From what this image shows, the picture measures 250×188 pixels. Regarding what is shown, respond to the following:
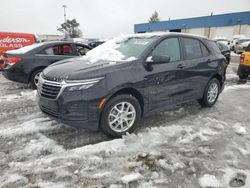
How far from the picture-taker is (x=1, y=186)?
2514 millimetres

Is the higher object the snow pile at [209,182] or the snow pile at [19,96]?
the snow pile at [19,96]

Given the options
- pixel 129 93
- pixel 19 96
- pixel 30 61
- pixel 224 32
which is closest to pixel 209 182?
pixel 129 93

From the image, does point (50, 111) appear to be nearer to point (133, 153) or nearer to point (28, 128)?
point (28, 128)

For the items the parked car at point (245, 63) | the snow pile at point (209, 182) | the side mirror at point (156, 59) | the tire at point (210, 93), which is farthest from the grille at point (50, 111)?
the parked car at point (245, 63)

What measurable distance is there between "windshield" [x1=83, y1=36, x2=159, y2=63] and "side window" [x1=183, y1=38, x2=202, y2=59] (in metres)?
0.82

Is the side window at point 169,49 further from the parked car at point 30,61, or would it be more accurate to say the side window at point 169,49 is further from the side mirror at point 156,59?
the parked car at point 30,61

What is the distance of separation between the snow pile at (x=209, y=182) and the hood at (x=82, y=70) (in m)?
1.95

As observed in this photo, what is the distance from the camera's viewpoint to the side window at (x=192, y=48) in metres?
4.65

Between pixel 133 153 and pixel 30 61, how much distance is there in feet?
15.9

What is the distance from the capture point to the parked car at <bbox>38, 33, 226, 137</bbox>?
331cm

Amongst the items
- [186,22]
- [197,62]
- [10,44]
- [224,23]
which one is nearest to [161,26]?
[186,22]

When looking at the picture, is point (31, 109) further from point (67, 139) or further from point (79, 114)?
point (79, 114)

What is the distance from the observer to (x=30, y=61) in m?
6.66

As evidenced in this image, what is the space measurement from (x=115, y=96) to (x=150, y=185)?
57.6 inches
